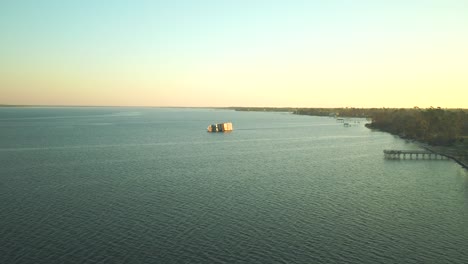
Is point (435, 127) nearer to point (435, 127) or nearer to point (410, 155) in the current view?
point (435, 127)

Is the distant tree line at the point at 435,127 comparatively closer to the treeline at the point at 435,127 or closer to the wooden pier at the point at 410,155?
the treeline at the point at 435,127

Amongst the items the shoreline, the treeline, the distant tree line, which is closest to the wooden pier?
the shoreline

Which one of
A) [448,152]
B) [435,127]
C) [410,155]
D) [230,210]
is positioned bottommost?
[230,210]

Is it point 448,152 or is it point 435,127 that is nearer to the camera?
point 448,152

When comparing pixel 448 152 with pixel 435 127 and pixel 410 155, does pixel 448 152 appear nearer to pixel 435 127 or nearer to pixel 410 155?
pixel 410 155

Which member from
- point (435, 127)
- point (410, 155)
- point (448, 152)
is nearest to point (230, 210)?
point (410, 155)

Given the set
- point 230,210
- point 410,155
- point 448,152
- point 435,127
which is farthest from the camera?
point 435,127

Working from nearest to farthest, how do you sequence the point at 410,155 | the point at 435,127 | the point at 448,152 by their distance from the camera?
the point at 410,155 < the point at 448,152 < the point at 435,127

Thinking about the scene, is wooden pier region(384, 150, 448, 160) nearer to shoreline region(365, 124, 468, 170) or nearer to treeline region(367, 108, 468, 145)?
shoreline region(365, 124, 468, 170)

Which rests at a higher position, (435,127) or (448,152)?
(435,127)
